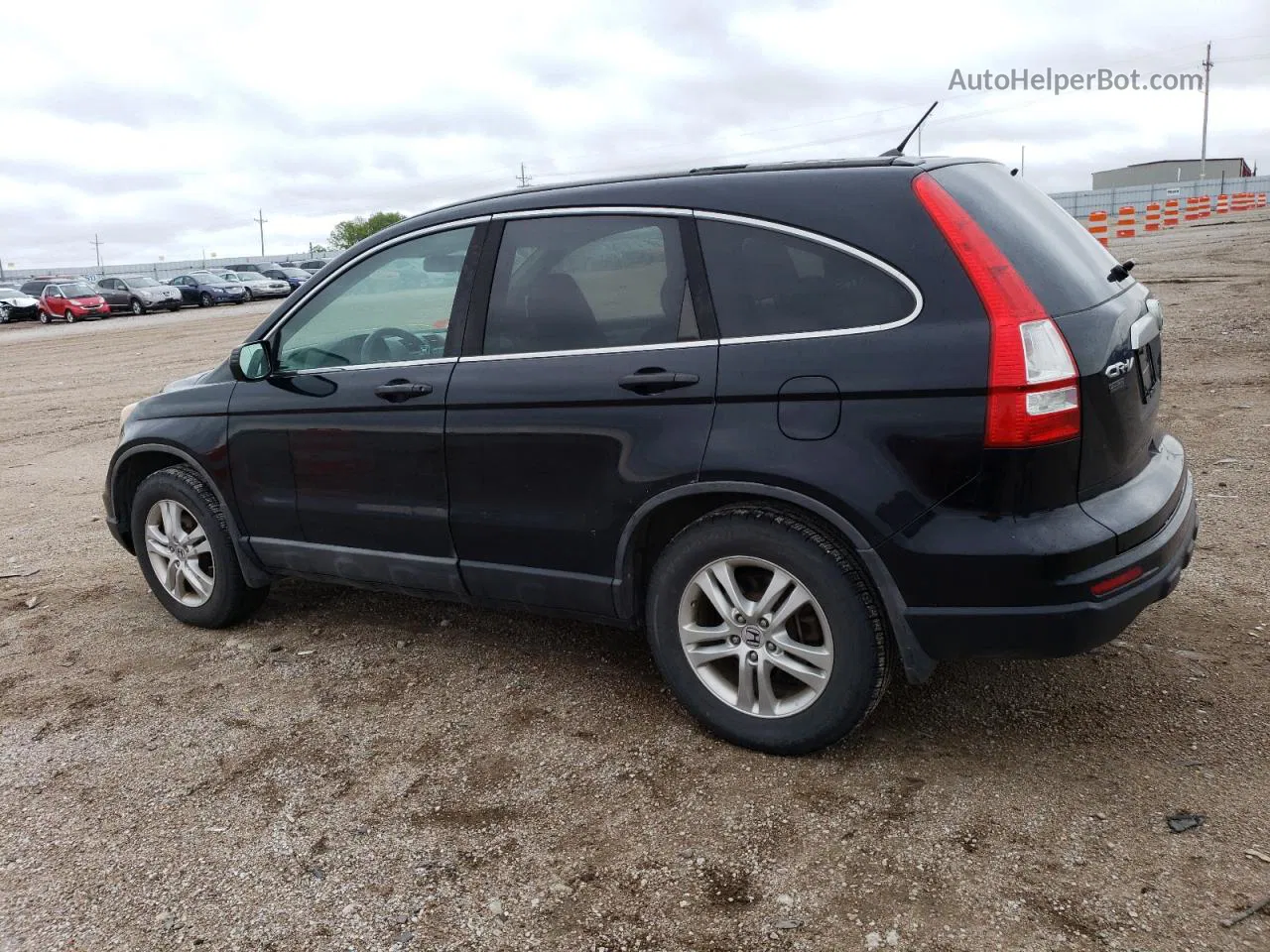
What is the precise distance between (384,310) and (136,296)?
38205mm

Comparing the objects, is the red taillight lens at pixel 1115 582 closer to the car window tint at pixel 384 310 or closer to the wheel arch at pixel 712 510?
the wheel arch at pixel 712 510

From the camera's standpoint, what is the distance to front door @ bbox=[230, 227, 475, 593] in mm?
3938

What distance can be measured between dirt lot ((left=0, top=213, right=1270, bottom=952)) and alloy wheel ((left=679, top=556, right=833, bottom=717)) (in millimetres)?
227

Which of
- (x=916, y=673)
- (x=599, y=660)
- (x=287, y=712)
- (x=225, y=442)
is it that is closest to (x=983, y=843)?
(x=916, y=673)

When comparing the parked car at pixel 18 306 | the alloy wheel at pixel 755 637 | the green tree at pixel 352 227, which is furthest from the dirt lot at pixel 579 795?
the green tree at pixel 352 227

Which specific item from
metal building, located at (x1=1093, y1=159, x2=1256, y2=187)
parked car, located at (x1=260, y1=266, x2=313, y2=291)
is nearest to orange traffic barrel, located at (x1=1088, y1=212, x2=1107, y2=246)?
parked car, located at (x1=260, y1=266, x2=313, y2=291)

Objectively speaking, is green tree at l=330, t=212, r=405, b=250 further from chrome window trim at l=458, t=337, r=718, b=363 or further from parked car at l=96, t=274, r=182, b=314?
chrome window trim at l=458, t=337, r=718, b=363

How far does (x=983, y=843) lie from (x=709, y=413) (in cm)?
142

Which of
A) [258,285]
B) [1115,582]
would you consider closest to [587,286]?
[1115,582]

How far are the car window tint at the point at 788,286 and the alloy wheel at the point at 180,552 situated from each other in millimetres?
2717

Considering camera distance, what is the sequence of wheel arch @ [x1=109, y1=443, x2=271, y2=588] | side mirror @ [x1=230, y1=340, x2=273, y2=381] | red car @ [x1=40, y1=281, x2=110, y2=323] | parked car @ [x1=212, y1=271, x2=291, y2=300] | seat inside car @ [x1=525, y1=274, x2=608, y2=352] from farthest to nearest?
1. parked car @ [x1=212, y1=271, x2=291, y2=300]
2. red car @ [x1=40, y1=281, x2=110, y2=323]
3. wheel arch @ [x1=109, y1=443, x2=271, y2=588]
4. side mirror @ [x1=230, y1=340, x2=273, y2=381]
5. seat inside car @ [x1=525, y1=274, x2=608, y2=352]

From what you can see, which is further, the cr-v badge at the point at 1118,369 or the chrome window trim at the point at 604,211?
the chrome window trim at the point at 604,211

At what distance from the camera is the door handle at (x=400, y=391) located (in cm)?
389

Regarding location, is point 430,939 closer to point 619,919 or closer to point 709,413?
point 619,919
